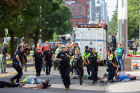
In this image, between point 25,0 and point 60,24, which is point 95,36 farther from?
point 60,24

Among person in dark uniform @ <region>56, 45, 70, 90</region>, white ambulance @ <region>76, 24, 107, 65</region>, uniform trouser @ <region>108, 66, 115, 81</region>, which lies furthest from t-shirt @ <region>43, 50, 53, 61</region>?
white ambulance @ <region>76, 24, 107, 65</region>

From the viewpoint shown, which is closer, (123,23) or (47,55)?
(47,55)

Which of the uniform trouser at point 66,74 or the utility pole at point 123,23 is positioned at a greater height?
the utility pole at point 123,23

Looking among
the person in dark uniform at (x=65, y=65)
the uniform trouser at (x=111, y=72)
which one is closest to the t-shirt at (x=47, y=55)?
the uniform trouser at (x=111, y=72)

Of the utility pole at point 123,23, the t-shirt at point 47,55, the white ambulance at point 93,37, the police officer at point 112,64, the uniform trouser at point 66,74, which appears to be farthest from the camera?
the white ambulance at point 93,37

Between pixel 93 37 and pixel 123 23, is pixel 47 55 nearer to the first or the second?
pixel 93 37

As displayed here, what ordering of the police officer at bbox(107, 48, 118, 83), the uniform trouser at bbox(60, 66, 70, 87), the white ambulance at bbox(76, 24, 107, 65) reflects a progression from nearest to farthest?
1. the uniform trouser at bbox(60, 66, 70, 87)
2. the police officer at bbox(107, 48, 118, 83)
3. the white ambulance at bbox(76, 24, 107, 65)

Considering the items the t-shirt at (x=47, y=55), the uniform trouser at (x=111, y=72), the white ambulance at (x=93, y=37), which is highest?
the white ambulance at (x=93, y=37)

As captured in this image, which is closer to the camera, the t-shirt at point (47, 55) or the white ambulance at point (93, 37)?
the t-shirt at point (47, 55)

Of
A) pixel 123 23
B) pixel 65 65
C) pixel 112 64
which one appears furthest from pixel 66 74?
pixel 123 23

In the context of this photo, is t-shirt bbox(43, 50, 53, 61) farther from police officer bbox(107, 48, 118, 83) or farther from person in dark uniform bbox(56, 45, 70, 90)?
person in dark uniform bbox(56, 45, 70, 90)

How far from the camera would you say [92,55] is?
12672mm

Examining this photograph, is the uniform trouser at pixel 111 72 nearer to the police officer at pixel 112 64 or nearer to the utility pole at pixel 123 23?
the police officer at pixel 112 64

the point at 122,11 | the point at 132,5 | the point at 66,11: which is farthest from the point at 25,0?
the point at 66,11
